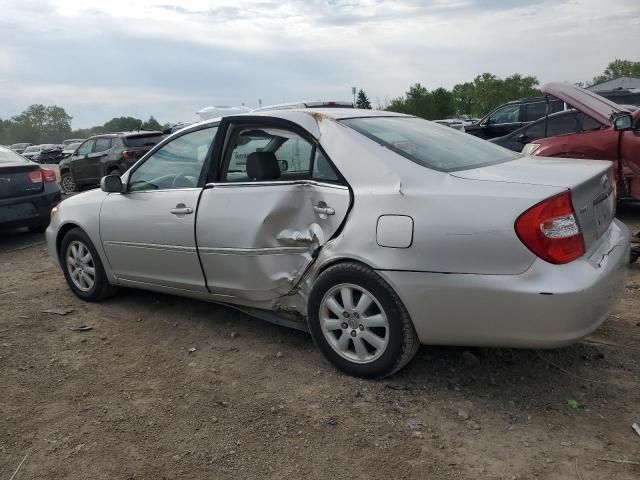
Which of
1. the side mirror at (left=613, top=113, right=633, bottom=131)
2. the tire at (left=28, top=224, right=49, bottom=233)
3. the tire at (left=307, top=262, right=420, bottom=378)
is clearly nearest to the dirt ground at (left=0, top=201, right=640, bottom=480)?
the tire at (left=307, top=262, right=420, bottom=378)

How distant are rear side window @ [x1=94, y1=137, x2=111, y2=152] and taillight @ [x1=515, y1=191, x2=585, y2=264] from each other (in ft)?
42.0

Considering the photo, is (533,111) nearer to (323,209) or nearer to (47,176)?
(47,176)

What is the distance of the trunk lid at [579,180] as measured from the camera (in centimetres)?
267

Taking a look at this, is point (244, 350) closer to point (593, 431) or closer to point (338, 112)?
point (338, 112)

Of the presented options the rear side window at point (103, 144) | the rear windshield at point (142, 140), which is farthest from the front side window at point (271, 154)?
the rear side window at point (103, 144)

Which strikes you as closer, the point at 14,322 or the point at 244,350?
the point at 244,350

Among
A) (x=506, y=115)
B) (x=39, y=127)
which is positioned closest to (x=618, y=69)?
(x=506, y=115)

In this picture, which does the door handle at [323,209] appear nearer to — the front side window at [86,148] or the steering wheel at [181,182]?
the steering wheel at [181,182]

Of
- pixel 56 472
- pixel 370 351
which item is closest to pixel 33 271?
pixel 56 472

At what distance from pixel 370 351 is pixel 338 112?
1.54 m

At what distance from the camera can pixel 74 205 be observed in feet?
15.6

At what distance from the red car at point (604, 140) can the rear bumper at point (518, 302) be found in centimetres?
316

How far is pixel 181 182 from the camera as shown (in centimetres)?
396

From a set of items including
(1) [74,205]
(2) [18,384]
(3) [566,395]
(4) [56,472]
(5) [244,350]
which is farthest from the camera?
(1) [74,205]
